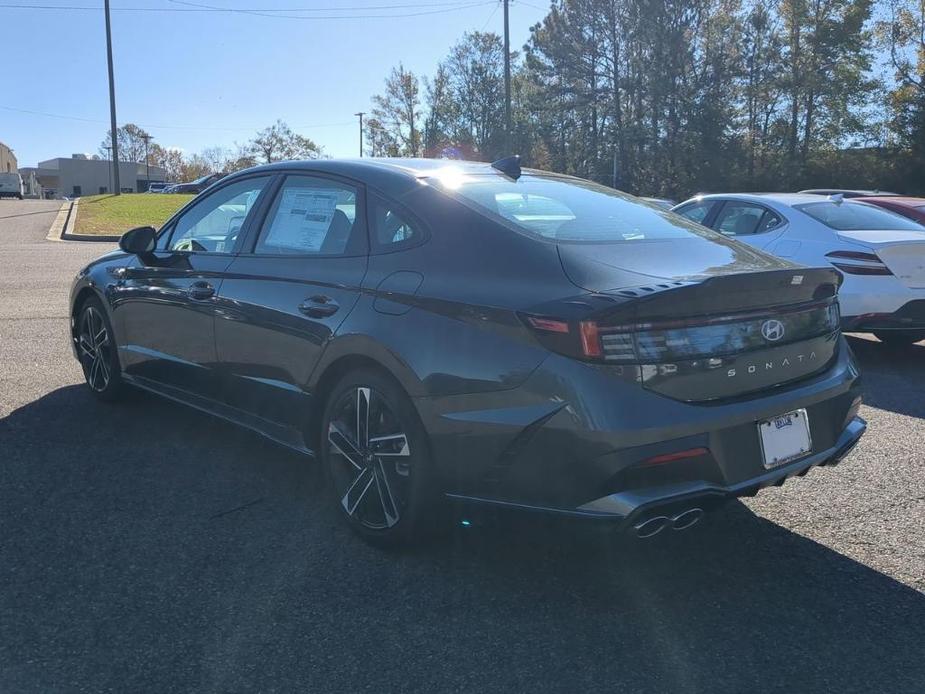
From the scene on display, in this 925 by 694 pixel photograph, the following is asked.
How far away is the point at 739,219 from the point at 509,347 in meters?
5.92

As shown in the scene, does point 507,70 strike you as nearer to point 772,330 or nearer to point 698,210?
point 698,210

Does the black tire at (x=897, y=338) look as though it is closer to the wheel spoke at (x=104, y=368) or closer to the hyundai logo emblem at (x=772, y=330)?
the hyundai logo emblem at (x=772, y=330)

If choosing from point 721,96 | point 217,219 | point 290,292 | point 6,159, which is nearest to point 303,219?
point 290,292

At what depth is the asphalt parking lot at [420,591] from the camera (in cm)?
259

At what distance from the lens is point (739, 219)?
8.06 meters

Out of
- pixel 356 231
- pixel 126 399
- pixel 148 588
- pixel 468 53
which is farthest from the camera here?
pixel 468 53

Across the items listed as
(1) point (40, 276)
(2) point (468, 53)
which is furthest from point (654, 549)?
(2) point (468, 53)

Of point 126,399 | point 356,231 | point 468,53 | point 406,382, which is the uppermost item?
point 468,53

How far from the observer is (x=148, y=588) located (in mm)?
3096

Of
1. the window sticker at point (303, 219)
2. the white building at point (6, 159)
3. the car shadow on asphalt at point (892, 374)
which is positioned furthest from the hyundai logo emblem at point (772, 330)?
the white building at point (6, 159)

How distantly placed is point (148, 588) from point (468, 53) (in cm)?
6233

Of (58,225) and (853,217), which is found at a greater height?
(58,225)

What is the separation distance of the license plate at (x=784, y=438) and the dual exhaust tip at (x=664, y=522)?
0.37m

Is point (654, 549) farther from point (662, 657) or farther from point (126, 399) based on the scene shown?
point (126, 399)
